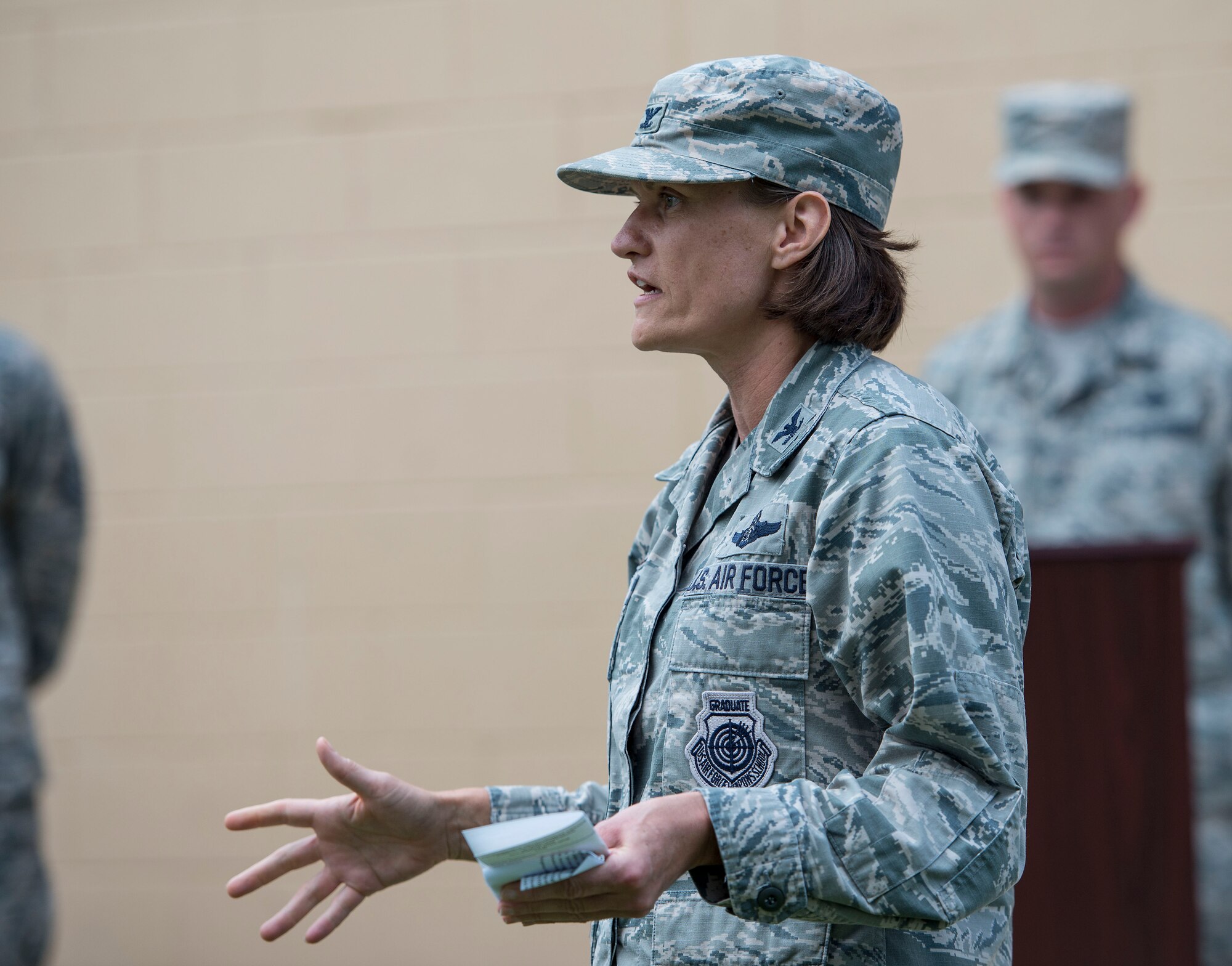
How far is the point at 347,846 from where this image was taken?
158 cm

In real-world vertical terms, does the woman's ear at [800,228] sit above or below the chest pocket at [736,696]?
above

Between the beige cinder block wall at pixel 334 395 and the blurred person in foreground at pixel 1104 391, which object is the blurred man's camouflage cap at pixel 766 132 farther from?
the beige cinder block wall at pixel 334 395

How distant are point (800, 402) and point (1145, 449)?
1845 millimetres

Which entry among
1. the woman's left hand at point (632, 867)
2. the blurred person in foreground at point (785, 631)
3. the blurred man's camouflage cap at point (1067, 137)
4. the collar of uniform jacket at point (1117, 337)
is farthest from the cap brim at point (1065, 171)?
the woman's left hand at point (632, 867)

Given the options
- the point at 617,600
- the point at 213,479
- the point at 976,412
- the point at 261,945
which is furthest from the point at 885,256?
the point at 261,945

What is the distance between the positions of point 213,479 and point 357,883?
2.27 metres

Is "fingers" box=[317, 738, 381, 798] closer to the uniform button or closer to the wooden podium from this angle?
the uniform button

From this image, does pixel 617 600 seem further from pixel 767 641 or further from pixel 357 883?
pixel 767 641

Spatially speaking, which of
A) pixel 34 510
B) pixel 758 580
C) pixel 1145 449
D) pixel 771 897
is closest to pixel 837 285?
pixel 758 580

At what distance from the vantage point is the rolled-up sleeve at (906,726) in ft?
3.79

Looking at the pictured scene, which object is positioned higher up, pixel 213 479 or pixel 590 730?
pixel 213 479

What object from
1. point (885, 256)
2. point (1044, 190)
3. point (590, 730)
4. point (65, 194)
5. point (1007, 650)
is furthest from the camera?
point (65, 194)

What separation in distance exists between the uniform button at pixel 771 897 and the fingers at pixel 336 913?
1.89 ft

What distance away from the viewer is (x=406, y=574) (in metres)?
3.61
